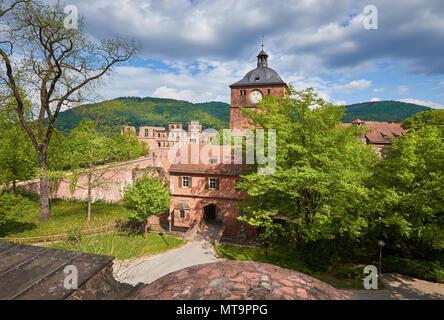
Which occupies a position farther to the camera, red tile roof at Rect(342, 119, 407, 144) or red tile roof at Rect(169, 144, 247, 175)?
red tile roof at Rect(342, 119, 407, 144)

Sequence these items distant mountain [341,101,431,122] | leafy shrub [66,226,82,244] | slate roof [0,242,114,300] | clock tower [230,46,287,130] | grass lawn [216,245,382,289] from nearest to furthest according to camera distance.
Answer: slate roof [0,242,114,300]
leafy shrub [66,226,82,244]
grass lawn [216,245,382,289]
clock tower [230,46,287,130]
distant mountain [341,101,431,122]

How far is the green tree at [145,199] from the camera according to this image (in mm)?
19703

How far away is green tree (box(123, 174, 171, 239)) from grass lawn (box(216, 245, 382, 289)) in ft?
22.0

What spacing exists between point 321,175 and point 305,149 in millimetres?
1835

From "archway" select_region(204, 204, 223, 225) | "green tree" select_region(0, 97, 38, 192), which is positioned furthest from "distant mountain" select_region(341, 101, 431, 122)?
"green tree" select_region(0, 97, 38, 192)

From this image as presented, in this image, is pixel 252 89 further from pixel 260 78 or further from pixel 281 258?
pixel 281 258

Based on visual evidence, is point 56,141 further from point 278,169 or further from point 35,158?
point 278,169

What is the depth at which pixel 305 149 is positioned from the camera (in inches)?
500

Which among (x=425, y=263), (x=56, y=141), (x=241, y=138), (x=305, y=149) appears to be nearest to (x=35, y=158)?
(x=56, y=141)

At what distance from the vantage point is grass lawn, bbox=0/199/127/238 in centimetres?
1761

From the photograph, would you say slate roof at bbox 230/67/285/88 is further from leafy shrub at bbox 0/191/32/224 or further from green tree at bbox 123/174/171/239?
leafy shrub at bbox 0/191/32/224

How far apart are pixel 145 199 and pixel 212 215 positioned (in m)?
10.7

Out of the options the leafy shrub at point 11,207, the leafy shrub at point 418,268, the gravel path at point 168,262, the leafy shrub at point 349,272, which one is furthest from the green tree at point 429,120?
the leafy shrub at point 11,207

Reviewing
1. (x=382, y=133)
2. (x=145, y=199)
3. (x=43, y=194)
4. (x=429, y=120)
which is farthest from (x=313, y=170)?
(x=382, y=133)
